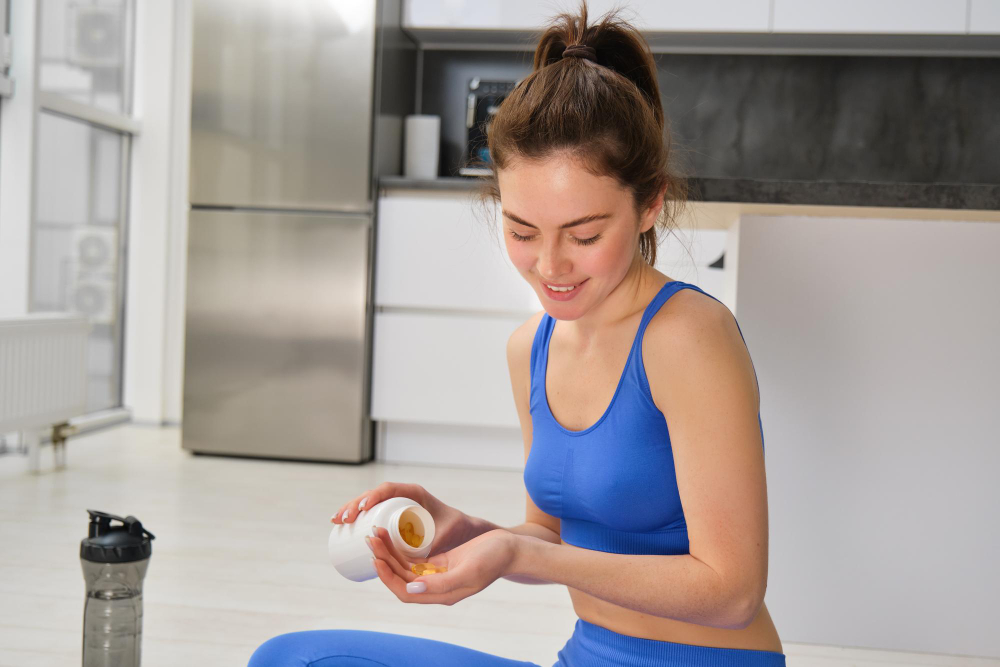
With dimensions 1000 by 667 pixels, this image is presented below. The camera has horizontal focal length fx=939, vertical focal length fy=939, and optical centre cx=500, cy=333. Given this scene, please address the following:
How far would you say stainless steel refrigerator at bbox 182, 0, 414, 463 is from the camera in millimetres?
3348

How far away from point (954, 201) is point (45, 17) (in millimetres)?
3523

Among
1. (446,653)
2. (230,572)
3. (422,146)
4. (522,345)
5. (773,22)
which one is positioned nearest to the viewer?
(446,653)

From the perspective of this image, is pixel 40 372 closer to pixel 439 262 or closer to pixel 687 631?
pixel 439 262

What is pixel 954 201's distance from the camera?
4.42 feet

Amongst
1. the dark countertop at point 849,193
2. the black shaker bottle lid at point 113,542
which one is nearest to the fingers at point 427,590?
the black shaker bottle lid at point 113,542

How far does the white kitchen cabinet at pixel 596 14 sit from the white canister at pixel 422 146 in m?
0.35

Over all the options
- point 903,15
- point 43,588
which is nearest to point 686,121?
point 903,15

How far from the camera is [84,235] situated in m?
3.97

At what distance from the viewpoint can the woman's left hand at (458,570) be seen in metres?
0.75

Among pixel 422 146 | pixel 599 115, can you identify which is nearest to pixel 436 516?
pixel 599 115

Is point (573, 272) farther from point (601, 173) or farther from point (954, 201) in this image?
point (954, 201)

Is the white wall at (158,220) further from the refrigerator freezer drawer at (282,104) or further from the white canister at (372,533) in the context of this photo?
the white canister at (372,533)

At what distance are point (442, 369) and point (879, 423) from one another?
6.63 feet

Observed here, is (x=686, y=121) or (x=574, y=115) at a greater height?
(x=686, y=121)
